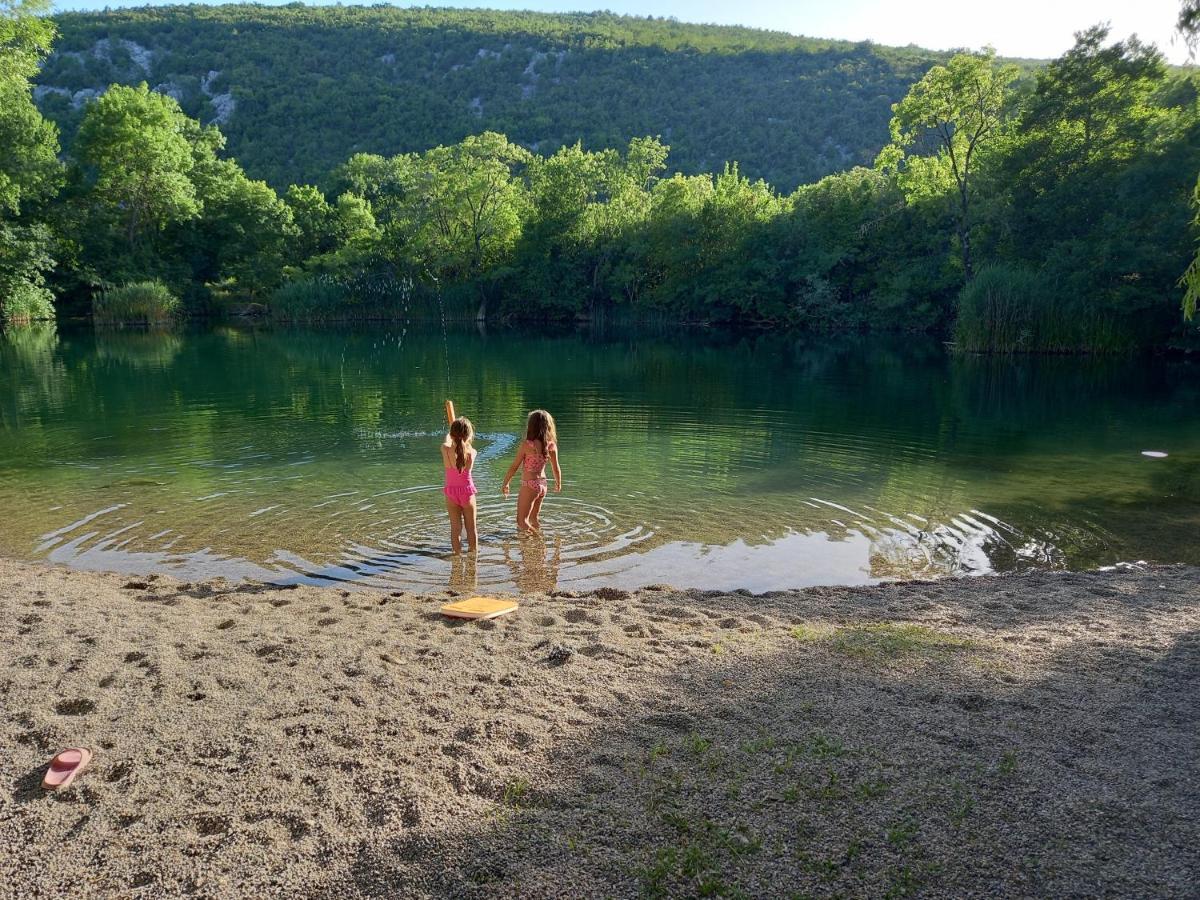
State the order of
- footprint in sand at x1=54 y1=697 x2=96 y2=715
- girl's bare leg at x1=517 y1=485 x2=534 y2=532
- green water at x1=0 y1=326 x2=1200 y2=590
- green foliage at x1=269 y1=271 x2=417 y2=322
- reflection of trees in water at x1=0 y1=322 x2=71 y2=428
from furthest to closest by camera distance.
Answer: green foliage at x1=269 y1=271 x2=417 y2=322
reflection of trees in water at x1=0 y1=322 x2=71 y2=428
girl's bare leg at x1=517 y1=485 x2=534 y2=532
green water at x1=0 y1=326 x2=1200 y2=590
footprint in sand at x1=54 y1=697 x2=96 y2=715

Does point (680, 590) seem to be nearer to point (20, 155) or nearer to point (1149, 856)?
point (1149, 856)

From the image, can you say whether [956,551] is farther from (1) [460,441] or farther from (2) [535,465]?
(1) [460,441]

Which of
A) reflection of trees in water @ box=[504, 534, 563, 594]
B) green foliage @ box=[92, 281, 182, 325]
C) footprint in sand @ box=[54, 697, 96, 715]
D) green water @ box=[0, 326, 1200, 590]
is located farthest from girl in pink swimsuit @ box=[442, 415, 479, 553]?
green foliage @ box=[92, 281, 182, 325]

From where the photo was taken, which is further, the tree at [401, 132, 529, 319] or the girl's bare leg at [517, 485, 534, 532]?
the tree at [401, 132, 529, 319]

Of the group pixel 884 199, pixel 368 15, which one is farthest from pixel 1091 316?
pixel 368 15

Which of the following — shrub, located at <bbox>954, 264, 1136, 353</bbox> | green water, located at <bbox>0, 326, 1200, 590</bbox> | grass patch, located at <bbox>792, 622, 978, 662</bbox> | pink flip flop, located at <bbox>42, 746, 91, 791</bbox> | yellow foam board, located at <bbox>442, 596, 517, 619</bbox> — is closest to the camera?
pink flip flop, located at <bbox>42, 746, 91, 791</bbox>

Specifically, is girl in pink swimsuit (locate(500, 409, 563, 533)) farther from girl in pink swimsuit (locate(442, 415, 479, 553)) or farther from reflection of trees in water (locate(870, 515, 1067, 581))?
reflection of trees in water (locate(870, 515, 1067, 581))

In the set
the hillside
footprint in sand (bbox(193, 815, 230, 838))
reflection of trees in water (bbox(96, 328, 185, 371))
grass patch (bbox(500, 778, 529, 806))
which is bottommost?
footprint in sand (bbox(193, 815, 230, 838))

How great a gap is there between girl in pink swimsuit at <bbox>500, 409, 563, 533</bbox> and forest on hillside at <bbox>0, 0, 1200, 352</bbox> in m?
30.0

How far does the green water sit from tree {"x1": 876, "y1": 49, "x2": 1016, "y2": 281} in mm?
19438

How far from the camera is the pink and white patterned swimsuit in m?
9.83

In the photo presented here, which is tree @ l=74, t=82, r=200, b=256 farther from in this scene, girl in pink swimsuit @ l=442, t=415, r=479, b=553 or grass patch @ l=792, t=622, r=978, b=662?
grass patch @ l=792, t=622, r=978, b=662

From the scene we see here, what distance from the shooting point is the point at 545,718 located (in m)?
4.73

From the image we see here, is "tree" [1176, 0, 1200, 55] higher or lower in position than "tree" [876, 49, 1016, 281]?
lower
